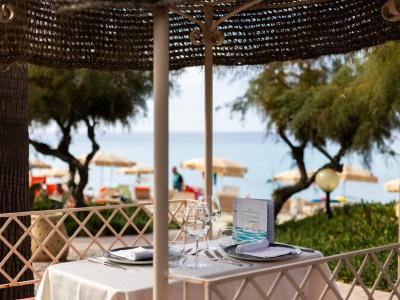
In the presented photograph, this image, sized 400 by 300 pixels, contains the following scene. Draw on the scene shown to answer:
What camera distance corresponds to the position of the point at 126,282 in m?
2.44

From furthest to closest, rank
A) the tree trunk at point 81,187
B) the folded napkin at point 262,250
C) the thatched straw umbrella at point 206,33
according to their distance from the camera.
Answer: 1. the tree trunk at point 81,187
2. the thatched straw umbrella at point 206,33
3. the folded napkin at point 262,250

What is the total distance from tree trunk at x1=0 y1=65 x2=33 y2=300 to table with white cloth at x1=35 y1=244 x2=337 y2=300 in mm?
1972

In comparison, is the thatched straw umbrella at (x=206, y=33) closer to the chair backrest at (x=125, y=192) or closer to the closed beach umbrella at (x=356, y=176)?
the chair backrest at (x=125, y=192)

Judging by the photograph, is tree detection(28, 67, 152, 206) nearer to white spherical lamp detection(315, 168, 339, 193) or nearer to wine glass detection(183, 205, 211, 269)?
white spherical lamp detection(315, 168, 339, 193)

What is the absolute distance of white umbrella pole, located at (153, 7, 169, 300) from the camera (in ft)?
7.33

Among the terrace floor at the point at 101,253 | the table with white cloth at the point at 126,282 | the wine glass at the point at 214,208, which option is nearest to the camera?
the table with white cloth at the point at 126,282

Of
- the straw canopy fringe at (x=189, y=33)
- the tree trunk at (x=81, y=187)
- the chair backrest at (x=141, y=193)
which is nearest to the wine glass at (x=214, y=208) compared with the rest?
the straw canopy fringe at (x=189, y=33)

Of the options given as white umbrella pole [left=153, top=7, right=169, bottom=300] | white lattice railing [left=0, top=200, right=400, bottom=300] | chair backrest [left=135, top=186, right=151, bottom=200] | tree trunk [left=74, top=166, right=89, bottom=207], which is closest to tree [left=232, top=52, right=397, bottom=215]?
white lattice railing [left=0, top=200, right=400, bottom=300]

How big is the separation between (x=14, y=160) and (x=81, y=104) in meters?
7.56

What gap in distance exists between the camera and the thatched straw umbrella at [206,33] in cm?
347

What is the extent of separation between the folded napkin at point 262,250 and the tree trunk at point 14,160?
224 cm

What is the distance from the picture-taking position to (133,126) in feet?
41.8

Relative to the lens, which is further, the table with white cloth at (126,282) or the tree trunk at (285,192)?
the tree trunk at (285,192)

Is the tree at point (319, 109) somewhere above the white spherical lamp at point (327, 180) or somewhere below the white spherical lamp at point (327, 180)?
above
